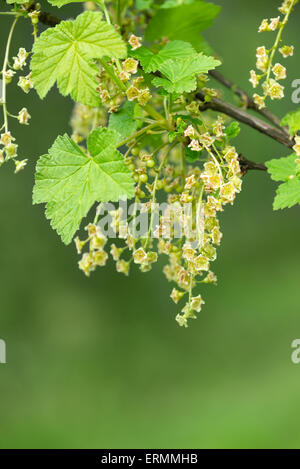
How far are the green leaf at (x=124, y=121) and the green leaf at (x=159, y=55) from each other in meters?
0.05

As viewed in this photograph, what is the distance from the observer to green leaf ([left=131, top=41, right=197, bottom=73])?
1.77ft

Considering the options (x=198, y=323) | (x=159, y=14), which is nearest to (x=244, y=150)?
(x=198, y=323)

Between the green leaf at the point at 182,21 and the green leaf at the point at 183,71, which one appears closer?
the green leaf at the point at 183,71

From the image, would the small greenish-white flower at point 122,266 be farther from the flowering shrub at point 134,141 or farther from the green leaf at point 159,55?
the green leaf at point 159,55

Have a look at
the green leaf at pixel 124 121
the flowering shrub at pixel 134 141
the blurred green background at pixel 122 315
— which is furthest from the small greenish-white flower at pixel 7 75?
the blurred green background at pixel 122 315

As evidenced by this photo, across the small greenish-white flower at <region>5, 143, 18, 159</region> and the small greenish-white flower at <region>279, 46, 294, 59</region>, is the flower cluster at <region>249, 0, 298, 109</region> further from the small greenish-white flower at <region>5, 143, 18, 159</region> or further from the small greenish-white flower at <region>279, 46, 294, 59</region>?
the small greenish-white flower at <region>5, 143, 18, 159</region>

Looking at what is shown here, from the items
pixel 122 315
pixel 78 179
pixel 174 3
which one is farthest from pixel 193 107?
pixel 122 315

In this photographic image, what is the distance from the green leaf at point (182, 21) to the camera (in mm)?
721

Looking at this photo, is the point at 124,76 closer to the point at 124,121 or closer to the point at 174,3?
the point at 124,121

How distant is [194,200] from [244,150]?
2.08 m

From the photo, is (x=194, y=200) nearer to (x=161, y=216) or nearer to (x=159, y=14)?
(x=161, y=216)

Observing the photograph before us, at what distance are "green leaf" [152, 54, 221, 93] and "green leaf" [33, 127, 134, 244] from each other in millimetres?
74

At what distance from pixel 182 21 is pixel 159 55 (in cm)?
19

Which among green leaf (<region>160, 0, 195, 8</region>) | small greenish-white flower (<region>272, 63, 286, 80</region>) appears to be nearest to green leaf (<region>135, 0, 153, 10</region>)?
green leaf (<region>160, 0, 195, 8</region>)
